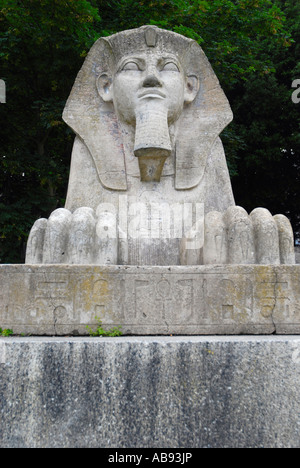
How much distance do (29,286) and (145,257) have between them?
952mm

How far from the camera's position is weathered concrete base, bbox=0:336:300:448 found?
229cm

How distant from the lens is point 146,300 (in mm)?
2775

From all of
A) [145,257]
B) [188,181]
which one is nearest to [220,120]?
[188,181]

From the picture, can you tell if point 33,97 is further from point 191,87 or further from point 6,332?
point 6,332

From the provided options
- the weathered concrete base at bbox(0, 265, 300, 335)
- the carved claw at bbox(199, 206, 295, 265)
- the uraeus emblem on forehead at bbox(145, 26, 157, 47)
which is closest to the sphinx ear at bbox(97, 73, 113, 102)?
the uraeus emblem on forehead at bbox(145, 26, 157, 47)

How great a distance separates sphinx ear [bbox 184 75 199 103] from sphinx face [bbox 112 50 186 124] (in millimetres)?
236

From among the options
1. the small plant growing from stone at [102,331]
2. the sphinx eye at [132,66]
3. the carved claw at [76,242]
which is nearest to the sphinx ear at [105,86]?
the sphinx eye at [132,66]

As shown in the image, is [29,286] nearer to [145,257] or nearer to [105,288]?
[105,288]

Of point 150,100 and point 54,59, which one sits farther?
point 54,59

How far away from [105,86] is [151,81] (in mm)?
575

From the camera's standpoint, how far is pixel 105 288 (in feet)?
9.12

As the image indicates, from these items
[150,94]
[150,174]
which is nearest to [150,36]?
[150,94]

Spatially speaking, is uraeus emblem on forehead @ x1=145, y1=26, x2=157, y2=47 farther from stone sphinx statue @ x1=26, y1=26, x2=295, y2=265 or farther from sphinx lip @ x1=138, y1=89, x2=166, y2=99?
sphinx lip @ x1=138, y1=89, x2=166, y2=99
